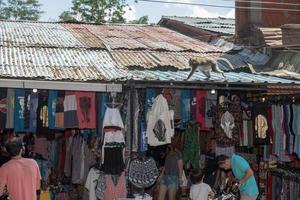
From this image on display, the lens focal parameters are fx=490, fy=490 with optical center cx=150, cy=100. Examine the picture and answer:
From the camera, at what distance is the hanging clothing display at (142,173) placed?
9383mm

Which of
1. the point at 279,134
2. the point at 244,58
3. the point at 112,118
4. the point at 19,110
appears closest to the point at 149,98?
the point at 112,118

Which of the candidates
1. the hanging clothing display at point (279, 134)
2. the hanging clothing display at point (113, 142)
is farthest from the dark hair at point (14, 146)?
the hanging clothing display at point (279, 134)

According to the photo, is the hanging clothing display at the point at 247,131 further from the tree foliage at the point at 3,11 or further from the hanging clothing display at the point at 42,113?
the tree foliage at the point at 3,11

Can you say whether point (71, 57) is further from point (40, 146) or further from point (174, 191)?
point (174, 191)

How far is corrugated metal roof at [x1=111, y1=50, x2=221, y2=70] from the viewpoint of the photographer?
35.3 feet

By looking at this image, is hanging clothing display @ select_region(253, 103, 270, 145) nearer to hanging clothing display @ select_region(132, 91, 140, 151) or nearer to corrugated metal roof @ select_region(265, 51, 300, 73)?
corrugated metal roof @ select_region(265, 51, 300, 73)

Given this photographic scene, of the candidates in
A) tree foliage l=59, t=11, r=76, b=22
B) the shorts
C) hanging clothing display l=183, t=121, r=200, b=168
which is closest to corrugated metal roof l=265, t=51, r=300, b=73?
hanging clothing display l=183, t=121, r=200, b=168

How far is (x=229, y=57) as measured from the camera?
41.4ft

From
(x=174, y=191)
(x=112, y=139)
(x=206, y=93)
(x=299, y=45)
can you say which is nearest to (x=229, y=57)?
(x=299, y=45)

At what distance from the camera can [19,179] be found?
234 inches

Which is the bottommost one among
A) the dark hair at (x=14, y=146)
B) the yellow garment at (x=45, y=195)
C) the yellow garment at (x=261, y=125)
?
the yellow garment at (x=45, y=195)

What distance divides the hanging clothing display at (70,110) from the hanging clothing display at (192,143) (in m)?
2.67

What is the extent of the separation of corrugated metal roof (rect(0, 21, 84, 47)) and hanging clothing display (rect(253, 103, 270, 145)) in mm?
4761

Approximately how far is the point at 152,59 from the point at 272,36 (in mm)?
3927
